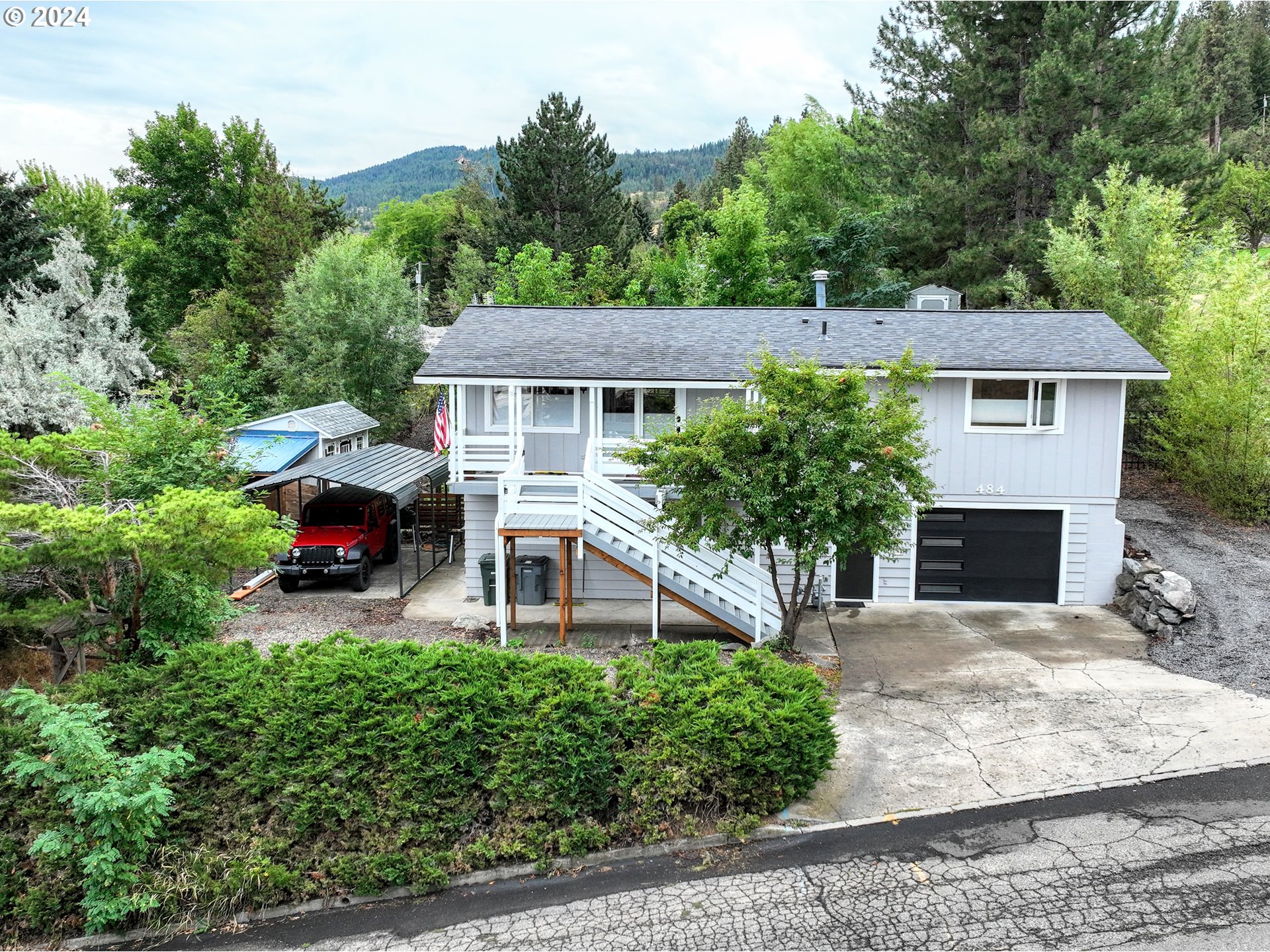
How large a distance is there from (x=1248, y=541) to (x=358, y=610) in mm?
16987

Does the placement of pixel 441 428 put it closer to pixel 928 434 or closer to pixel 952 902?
pixel 928 434

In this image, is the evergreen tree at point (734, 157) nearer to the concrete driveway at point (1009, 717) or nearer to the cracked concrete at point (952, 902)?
the concrete driveway at point (1009, 717)

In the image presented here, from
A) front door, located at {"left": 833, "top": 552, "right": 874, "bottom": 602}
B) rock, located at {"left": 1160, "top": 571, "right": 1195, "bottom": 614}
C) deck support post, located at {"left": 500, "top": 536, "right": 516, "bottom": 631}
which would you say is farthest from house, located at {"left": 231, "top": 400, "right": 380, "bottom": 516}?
rock, located at {"left": 1160, "top": 571, "right": 1195, "bottom": 614}

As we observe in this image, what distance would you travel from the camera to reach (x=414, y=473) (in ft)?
61.6

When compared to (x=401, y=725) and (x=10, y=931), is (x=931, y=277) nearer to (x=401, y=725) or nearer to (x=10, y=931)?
(x=401, y=725)

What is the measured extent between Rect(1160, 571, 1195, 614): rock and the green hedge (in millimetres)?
8190

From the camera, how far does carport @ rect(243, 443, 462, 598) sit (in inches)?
679

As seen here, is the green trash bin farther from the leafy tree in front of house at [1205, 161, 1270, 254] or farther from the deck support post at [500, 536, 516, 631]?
the leafy tree in front of house at [1205, 161, 1270, 254]

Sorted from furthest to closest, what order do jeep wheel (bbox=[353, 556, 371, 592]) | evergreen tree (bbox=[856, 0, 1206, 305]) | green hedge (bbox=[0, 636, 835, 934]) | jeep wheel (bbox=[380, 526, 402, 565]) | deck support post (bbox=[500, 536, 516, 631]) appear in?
evergreen tree (bbox=[856, 0, 1206, 305]) < jeep wheel (bbox=[380, 526, 402, 565]) < jeep wheel (bbox=[353, 556, 371, 592]) < deck support post (bbox=[500, 536, 516, 631]) < green hedge (bbox=[0, 636, 835, 934])

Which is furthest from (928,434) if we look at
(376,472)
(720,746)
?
(376,472)

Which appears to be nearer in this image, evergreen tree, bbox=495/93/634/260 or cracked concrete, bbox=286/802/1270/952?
cracked concrete, bbox=286/802/1270/952

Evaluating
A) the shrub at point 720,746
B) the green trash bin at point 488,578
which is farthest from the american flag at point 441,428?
the shrub at point 720,746

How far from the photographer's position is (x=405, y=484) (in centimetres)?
1758

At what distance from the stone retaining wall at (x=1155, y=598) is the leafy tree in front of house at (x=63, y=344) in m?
27.3
